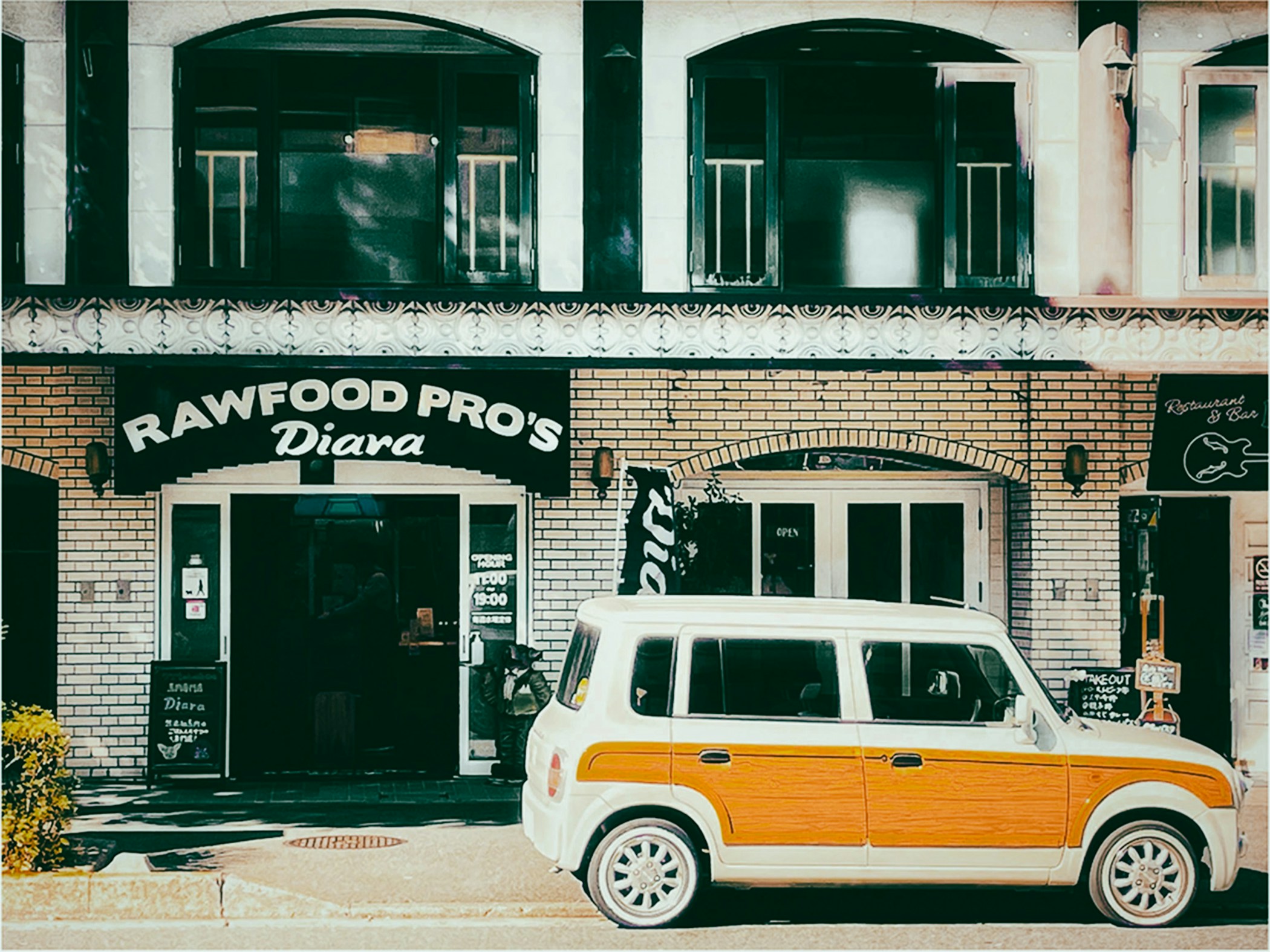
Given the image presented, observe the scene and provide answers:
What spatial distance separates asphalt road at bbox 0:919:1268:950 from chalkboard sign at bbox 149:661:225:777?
4219 millimetres

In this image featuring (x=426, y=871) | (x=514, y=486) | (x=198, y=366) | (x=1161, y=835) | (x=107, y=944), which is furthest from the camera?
(x=514, y=486)

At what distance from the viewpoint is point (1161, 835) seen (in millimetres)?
8633

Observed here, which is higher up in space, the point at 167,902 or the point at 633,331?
the point at 633,331

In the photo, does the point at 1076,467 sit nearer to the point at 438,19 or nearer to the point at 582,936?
the point at 438,19

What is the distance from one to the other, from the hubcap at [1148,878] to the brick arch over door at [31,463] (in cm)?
886

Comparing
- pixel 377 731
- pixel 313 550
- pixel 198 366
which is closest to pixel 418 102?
pixel 198 366

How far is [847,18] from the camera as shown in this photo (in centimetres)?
1287

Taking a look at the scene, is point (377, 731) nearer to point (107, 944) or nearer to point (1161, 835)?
point (107, 944)

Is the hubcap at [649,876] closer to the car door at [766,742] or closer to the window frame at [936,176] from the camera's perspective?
the car door at [766,742]

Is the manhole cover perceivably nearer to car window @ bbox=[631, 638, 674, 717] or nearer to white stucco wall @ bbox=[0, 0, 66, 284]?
car window @ bbox=[631, 638, 674, 717]

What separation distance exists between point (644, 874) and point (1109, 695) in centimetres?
566

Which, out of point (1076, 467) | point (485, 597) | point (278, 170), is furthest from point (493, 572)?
point (1076, 467)

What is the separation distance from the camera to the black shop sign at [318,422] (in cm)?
1234

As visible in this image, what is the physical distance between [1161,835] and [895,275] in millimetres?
5979
